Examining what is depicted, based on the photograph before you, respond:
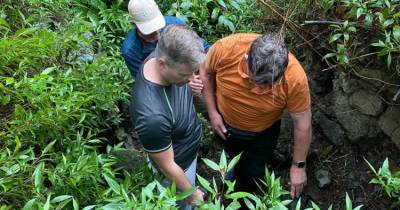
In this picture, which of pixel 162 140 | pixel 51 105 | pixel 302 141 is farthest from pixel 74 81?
pixel 302 141

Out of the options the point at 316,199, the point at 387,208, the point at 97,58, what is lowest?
the point at 316,199

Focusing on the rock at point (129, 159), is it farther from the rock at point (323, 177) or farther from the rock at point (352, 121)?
the rock at point (352, 121)

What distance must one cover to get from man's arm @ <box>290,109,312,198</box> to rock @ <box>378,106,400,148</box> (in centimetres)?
72

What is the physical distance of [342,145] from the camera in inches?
143

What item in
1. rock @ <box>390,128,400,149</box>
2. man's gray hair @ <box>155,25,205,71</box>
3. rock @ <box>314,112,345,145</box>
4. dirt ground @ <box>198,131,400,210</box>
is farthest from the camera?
rock @ <box>314,112,345,145</box>

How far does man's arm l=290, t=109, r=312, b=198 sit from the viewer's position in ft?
8.72

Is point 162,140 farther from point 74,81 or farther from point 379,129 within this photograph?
point 379,129

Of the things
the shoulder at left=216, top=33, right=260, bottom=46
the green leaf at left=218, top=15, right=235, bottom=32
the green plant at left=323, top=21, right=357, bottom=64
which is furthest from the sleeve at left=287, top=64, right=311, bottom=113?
the green leaf at left=218, top=15, right=235, bottom=32

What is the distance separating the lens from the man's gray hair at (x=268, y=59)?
7.73 feet

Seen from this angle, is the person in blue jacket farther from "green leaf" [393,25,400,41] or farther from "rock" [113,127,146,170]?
"green leaf" [393,25,400,41]

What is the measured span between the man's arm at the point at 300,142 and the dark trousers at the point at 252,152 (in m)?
0.26

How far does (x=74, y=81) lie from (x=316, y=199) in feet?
7.10

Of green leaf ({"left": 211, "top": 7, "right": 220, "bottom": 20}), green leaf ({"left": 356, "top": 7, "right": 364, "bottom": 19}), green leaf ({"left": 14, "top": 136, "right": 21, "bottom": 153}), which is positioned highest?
green leaf ({"left": 356, "top": 7, "right": 364, "bottom": 19})

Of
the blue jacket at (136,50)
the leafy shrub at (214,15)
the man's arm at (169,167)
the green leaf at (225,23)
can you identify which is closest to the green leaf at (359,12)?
the blue jacket at (136,50)
